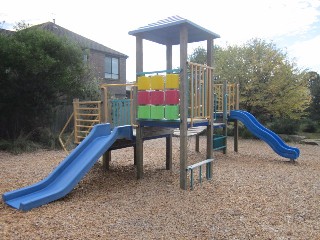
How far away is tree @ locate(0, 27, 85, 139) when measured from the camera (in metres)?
11.0

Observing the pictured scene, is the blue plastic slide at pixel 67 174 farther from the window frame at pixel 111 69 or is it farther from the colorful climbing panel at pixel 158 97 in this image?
the window frame at pixel 111 69

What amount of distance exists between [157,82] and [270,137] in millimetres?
5583

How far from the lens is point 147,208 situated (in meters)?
5.08

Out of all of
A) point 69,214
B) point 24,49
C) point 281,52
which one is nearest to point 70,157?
point 69,214

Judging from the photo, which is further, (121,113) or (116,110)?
(116,110)

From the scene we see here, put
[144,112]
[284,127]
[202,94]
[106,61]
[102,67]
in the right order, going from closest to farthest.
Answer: [144,112]
[202,94]
[284,127]
[102,67]
[106,61]

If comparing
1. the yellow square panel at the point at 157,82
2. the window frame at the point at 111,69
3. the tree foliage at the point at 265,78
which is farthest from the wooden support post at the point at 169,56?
the window frame at the point at 111,69

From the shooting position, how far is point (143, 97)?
6613 mm

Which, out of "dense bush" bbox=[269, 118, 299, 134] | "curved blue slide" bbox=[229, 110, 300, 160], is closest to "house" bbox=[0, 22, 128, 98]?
"dense bush" bbox=[269, 118, 299, 134]

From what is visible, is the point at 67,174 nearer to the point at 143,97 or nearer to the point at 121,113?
the point at 121,113

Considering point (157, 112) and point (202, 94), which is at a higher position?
point (202, 94)

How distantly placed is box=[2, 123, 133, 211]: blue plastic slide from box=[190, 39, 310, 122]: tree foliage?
11253 millimetres

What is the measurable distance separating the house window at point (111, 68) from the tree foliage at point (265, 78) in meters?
10.8

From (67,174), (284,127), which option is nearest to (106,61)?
(284,127)
